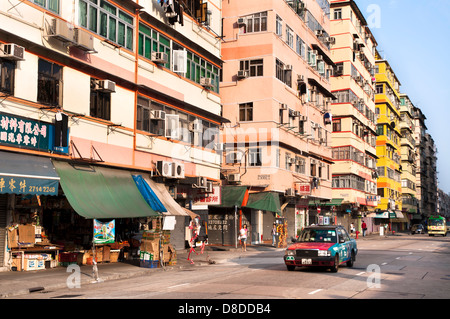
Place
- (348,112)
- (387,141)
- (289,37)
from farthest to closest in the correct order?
(387,141), (348,112), (289,37)

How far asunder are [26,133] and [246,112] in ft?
81.5

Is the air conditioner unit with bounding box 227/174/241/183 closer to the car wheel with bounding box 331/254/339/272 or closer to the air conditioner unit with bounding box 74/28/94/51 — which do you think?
the car wheel with bounding box 331/254/339/272

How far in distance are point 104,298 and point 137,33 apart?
15.2 m

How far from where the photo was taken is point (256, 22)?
42031 mm

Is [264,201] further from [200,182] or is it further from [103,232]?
[103,232]

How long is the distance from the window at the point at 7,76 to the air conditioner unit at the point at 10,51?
33 centimetres

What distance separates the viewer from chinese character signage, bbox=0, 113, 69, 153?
17.5 m

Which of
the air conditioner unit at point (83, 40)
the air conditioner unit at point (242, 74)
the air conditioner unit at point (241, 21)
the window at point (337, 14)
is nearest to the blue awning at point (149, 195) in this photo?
the air conditioner unit at point (83, 40)

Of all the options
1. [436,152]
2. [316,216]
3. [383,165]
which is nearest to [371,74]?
[383,165]

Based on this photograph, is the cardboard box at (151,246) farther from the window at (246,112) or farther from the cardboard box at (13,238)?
the window at (246,112)

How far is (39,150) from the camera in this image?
18953mm

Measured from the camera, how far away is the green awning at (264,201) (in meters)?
39.0

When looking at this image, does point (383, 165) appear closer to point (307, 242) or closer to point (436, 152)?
point (307, 242)

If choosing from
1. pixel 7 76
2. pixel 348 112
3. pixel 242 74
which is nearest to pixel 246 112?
pixel 242 74
